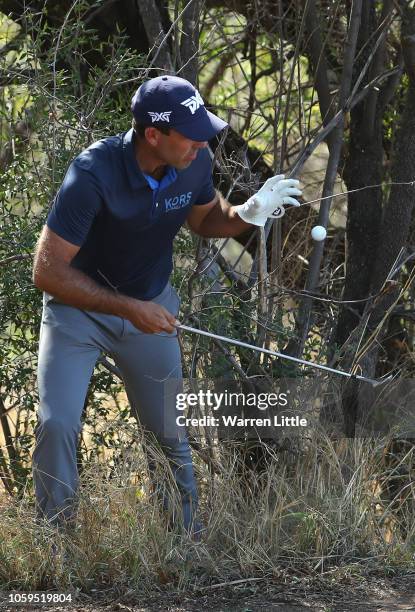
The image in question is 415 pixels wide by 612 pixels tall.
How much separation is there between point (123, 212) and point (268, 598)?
1.62 m

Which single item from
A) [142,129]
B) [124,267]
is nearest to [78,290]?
[124,267]

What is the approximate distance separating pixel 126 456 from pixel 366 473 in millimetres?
1089

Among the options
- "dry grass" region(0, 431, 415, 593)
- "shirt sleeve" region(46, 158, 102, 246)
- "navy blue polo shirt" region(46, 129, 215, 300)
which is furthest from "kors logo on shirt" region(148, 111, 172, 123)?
"dry grass" region(0, 431, 415, 593)

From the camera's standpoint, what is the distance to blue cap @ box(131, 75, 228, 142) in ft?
13.0

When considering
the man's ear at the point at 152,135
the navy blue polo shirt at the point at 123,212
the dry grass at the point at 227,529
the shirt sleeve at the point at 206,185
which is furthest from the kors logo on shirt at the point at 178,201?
the dry grass at the point at 227,529

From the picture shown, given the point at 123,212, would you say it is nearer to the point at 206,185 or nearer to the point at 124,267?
the point at 124,267

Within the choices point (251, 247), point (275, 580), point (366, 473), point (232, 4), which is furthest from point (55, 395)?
point (232, 4)

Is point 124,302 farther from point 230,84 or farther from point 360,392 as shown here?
point 230,84

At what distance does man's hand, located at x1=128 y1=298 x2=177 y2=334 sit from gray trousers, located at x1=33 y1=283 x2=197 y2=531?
0.56 ft

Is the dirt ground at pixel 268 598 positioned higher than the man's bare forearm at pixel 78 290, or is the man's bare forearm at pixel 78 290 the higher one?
the man's bare forearm at pixel 78 290

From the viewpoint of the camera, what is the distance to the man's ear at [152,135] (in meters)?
4.01

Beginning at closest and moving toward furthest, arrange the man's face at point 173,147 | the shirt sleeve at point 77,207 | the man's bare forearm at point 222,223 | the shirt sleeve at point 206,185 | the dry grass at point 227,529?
the shirt sleeve at point 77,207 → the man's face at point 173,147 → the dry grass at point 227,529 → the shirt sleeve at point 206,185 → the man's bare forearm at point 222,223

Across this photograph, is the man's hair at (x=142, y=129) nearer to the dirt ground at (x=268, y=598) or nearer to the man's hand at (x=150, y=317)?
the man's hand at (x=150, y=317)

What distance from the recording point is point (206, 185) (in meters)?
4.43
